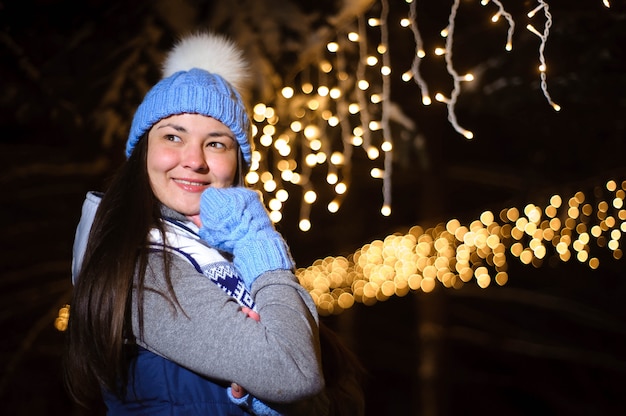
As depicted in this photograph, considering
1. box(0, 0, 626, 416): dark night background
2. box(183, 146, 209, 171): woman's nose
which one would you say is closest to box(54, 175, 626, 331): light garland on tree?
box(0, 0, 626, 416): dark night background

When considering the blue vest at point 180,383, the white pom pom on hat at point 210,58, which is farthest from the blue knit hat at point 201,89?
the blue vest at point 180,383

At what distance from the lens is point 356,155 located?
6.07 m

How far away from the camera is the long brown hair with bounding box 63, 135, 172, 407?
1774 mm

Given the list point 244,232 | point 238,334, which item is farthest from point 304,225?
point 238,334

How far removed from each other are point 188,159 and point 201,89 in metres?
0.24

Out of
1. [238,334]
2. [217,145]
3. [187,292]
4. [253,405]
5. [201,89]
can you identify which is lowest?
[253,405]

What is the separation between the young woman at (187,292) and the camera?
65.3 inches

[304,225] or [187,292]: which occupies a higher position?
[304,225]

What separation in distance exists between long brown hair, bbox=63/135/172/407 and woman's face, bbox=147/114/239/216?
9cm

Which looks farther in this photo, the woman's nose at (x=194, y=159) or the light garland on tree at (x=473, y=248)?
the light garland on tree at (x=473, y=248)

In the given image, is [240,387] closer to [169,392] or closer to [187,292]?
[169,392]

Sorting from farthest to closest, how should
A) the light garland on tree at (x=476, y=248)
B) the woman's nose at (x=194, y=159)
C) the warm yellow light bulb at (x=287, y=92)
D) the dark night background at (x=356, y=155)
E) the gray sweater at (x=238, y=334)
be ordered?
the light garland on tree at (x=476, y=248)
the warm yellow light bulb at (x=287, y=92)
the dark night background at (x=356, y=155)
the woman's nose at (x=194, y=159)
the gray sweater at (x=238, y=334)

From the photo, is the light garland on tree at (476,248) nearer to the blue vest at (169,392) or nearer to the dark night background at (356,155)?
the dark night background at (356,155)

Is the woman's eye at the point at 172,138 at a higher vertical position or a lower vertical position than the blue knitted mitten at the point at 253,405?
higher
